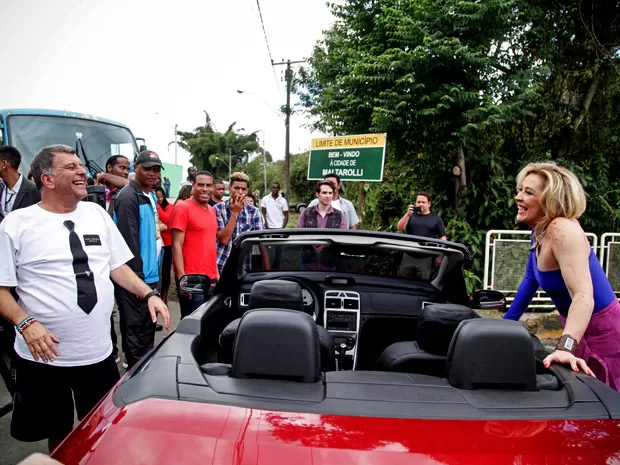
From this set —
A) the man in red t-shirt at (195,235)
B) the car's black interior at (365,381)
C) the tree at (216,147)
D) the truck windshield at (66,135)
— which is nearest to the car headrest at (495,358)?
the car's black interior at (365,381)

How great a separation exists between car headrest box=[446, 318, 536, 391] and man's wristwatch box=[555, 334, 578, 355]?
0.42 m

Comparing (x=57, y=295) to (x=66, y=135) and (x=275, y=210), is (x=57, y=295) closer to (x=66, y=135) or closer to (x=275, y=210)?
(x=275, y=210)

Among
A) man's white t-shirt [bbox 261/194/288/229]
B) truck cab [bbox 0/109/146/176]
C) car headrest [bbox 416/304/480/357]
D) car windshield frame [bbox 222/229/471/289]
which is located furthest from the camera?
man's white t-shirt [bbox 261/194/288/229]

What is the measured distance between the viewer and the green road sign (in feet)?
24.1

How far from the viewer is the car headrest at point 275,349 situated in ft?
4.68

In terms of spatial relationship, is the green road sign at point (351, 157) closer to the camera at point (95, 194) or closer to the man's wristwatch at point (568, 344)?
the camera at point (95, 194)

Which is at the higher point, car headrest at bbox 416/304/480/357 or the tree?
the tree

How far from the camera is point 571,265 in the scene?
1.97m

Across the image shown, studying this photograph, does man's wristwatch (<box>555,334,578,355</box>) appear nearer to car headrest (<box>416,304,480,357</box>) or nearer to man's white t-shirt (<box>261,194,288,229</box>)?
car headrest (<box>416,304,480,357</box>)

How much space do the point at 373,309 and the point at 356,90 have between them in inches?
249

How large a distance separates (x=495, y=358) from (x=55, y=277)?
206cm

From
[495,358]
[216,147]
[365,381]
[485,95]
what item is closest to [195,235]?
[365,381]

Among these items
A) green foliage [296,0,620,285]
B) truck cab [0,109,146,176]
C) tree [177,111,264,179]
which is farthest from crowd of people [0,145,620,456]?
tree [177,111,264,179]

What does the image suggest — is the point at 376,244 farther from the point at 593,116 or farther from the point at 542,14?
the point at 593,116
